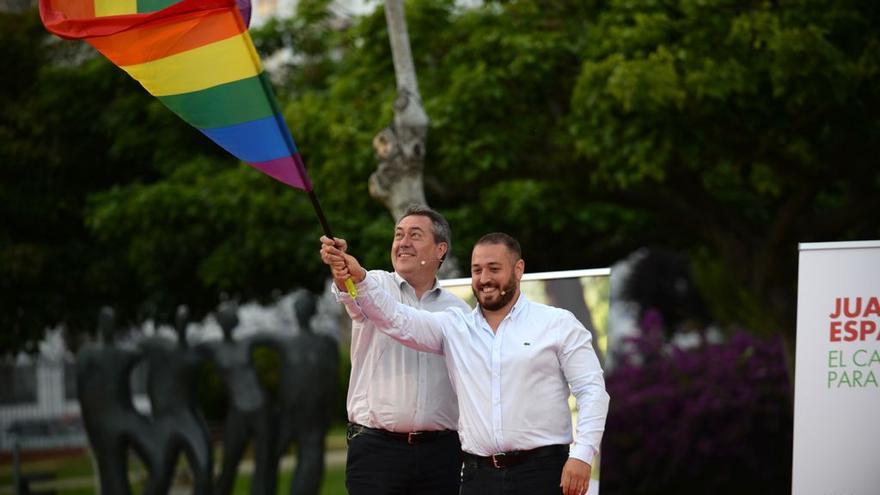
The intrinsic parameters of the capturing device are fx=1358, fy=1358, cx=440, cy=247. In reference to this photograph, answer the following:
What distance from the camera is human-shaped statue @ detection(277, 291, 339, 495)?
11.4 m

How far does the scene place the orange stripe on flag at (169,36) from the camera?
493 cm

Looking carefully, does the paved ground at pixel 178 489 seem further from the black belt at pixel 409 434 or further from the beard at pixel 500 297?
the beard at pixel 500 297

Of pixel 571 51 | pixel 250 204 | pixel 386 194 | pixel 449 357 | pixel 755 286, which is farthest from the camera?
pixel 250 204

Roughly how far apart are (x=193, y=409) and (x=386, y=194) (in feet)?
11.7

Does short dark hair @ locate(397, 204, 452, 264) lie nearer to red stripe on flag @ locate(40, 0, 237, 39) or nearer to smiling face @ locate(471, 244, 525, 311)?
smiling face @ locate(471, 244, 525, 311)

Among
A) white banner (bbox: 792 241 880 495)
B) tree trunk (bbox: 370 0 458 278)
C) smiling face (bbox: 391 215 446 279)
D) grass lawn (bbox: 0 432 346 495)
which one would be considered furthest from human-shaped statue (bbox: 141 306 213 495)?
smiling face (bbox: 391 215 446 279)

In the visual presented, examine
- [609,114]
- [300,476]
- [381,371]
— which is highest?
[609,114]

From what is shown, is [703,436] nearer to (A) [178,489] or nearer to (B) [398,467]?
(A) [178,489]

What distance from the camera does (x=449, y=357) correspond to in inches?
202

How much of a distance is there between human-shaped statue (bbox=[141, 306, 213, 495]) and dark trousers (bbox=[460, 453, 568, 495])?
7.59 m

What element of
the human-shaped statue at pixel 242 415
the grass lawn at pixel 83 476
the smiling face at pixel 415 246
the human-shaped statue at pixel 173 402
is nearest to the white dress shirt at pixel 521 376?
the smiling face at pixel 415 246

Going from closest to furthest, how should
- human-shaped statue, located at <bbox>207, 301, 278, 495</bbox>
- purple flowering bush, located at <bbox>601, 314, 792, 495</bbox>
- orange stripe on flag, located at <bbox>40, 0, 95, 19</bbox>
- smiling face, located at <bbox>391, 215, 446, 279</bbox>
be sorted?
orange stripe on flag, located at <bbox>40, 0, 95, 19</bbox>
smiling face, located at <bbox>391, 215, 446, 279</bbox>
human-shaped statue, located at <bbox>207, 301, 278, 495</bbox>
purple flowering bush, located at <bbox>601, 314, 792, 495</bbox>

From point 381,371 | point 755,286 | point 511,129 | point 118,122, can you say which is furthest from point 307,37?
point 381,371

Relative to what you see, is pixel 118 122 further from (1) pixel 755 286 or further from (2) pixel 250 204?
(1) pixel 755 286
